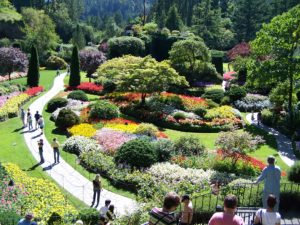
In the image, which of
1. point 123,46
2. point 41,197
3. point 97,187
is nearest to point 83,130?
point 97,187

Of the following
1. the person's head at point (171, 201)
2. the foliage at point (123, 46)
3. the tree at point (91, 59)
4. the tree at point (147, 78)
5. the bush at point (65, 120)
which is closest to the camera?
the person's head at point (171, 201)

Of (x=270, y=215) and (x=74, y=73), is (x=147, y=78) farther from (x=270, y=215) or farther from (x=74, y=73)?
(x=270, y=215)

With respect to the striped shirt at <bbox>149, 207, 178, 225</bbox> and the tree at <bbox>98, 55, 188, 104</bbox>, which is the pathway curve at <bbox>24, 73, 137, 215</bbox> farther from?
the tree at <bbox>98, 55, 188, 104</bbox>

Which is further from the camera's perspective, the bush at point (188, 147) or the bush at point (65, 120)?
the bush at point (65, 120)

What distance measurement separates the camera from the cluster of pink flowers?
2425 cm

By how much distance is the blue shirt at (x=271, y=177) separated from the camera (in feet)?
36.3

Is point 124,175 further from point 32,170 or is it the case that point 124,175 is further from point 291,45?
point 291,45

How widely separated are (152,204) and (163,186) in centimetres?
375

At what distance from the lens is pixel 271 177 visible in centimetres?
1113

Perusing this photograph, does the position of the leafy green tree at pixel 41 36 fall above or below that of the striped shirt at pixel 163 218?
above

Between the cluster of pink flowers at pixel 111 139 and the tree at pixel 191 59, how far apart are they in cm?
2040

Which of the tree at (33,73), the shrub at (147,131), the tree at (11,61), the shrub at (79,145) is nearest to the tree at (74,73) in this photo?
the tree at (33,73)

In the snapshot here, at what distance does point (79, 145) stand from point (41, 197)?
7.05m

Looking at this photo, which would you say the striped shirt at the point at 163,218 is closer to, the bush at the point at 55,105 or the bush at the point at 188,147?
the bush at the point at 188,147
